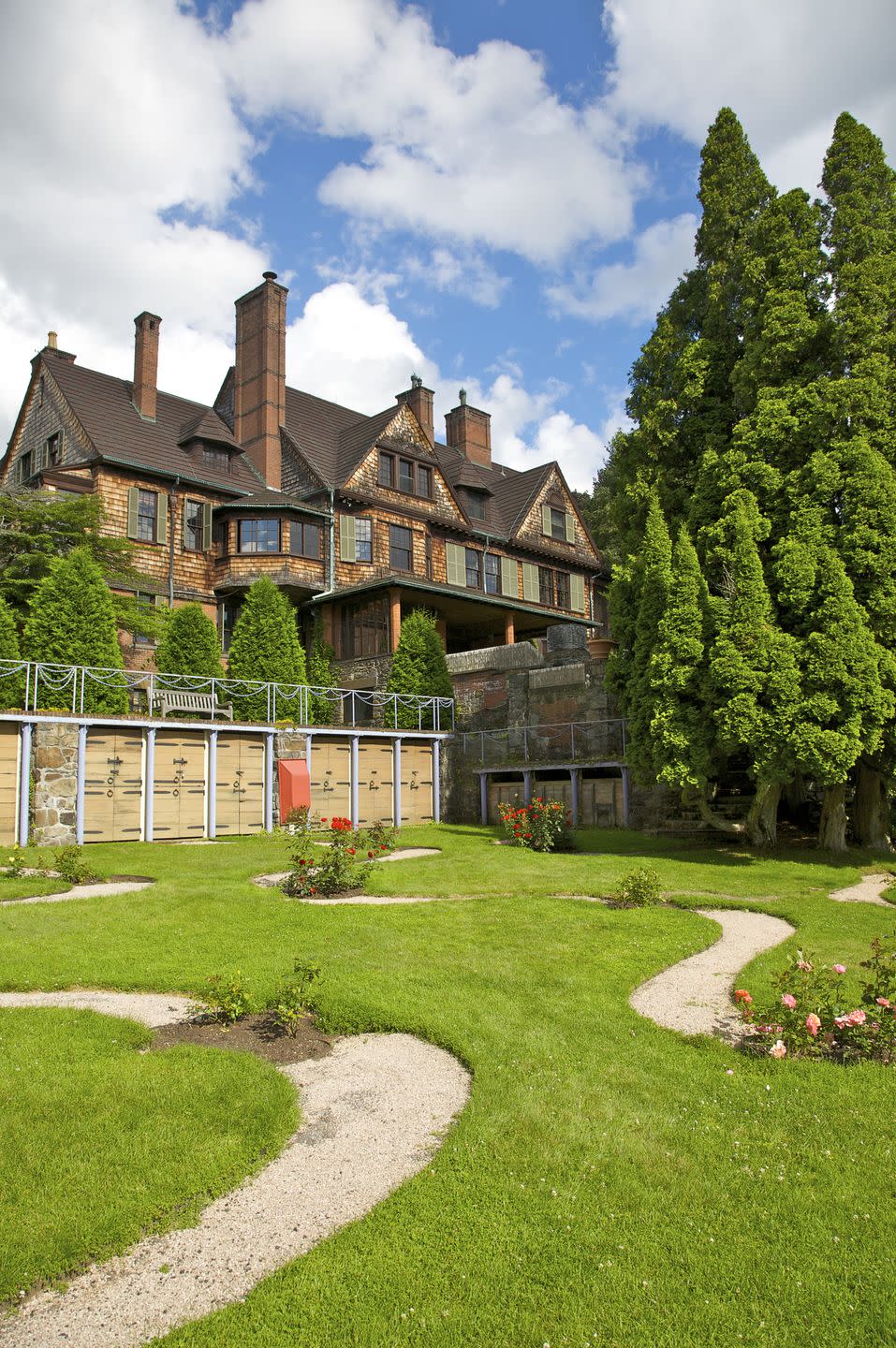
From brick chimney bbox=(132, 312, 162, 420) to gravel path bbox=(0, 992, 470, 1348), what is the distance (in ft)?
97.6

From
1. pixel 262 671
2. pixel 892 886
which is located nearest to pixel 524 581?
pixel 262 671

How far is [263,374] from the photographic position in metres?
33.0

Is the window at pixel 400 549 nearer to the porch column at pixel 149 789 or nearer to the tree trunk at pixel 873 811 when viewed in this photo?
the porch column at pixel 149 789

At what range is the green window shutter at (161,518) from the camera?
28.8m

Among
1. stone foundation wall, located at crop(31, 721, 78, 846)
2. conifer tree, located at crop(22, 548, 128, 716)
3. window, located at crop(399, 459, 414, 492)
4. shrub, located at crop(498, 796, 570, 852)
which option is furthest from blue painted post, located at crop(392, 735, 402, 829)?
window, located at crop(399, 459, 414, 492)

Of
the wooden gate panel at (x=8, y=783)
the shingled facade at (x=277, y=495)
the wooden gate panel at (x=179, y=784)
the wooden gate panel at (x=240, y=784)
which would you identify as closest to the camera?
the wooden gate panel at (x=8, y=783)

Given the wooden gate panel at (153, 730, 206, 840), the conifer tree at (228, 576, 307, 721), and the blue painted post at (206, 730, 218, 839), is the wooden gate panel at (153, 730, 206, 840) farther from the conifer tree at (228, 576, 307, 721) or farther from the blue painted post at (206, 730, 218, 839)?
the conifer tree at (228, 576, 307, 721)

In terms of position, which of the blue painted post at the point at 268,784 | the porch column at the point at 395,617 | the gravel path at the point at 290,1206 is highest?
the porch column at the point at 395,617

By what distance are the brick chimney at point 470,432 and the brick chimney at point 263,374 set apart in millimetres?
10794

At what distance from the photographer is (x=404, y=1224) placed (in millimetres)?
4223

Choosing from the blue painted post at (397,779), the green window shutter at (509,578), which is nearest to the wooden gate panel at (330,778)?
the blue painted post at (397,779)

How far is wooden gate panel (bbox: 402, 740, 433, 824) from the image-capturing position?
2472 cm

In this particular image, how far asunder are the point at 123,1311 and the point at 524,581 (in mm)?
35517

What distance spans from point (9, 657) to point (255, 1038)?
16.0 metres
